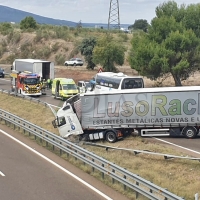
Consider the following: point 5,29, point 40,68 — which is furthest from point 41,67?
point 5,29

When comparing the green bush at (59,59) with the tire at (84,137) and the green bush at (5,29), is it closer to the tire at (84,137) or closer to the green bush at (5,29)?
the green bush at (5,29)

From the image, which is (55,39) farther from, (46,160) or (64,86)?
(46,160)

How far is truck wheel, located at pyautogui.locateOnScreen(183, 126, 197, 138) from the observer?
22438 mm

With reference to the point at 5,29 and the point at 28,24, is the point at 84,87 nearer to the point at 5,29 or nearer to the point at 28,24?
the point at 28,24

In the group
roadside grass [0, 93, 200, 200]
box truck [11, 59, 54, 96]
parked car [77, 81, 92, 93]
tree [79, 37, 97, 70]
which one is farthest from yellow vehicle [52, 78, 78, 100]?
tree [79, 37, 97, 70]

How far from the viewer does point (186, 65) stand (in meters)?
39.0

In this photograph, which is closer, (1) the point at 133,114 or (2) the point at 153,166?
(2) the point at 153,166

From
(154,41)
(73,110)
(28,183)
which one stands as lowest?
(28,183)

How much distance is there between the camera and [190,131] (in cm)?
2250

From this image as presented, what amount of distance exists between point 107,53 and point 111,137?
1203 inches

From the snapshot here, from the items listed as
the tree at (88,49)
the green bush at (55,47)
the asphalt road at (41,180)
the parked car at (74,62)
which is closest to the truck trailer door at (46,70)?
the tree at (88,49)

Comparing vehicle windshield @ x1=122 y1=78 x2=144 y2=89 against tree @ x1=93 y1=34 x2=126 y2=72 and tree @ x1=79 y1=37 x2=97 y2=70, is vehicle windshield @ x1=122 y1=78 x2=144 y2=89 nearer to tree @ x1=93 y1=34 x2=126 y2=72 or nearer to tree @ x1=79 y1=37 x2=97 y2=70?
tree @ x1=93 y1=34 x2=126 y2=72

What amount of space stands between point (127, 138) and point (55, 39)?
61.6 m

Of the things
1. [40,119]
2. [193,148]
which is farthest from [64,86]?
[193,148]
